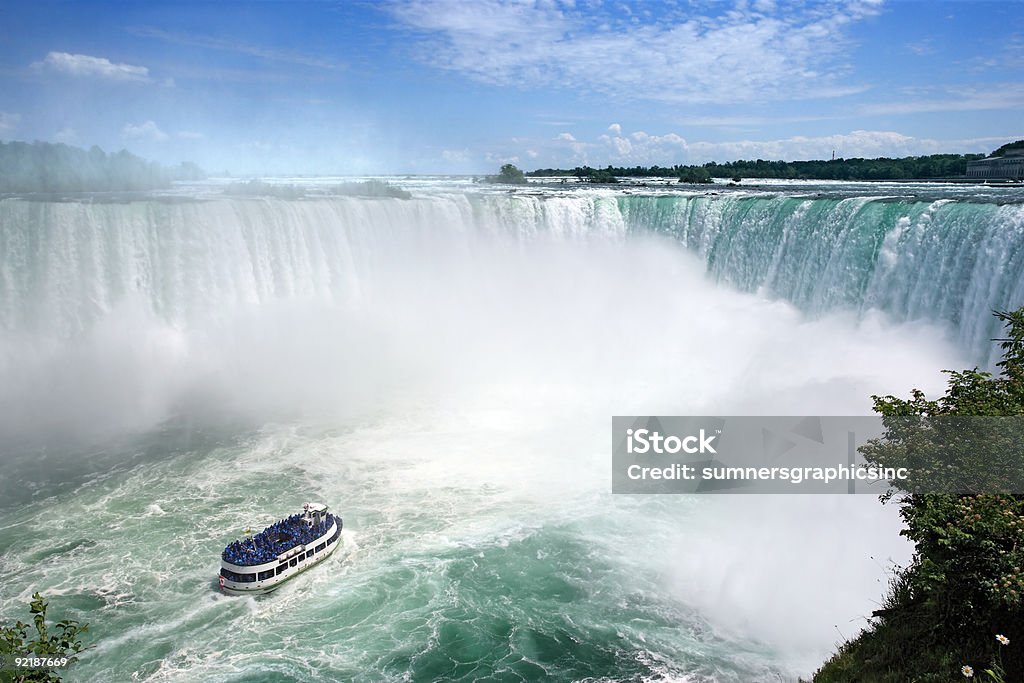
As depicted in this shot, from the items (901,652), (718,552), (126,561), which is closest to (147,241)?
(126,561)

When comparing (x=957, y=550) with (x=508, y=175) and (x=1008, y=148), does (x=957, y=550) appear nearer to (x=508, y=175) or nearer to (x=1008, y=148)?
(x=1008, y=148)

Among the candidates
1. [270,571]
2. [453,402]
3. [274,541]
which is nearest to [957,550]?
[270,571]

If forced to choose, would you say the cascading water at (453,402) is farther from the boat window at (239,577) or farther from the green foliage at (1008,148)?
the green foliage at (1008,148)

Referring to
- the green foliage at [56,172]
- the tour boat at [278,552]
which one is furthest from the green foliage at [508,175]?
the tour boat at [278,552]

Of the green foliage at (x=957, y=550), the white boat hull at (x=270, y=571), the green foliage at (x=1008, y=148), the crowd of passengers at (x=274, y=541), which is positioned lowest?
the white boat hull at (x=270, y=571)

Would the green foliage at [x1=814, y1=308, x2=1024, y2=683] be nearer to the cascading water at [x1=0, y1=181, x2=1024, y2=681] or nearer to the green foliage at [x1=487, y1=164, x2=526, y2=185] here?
the cascading water at [x1=0, y1=181, x2=1024, y2=681]

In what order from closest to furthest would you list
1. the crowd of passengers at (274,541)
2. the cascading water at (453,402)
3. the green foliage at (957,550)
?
the green foliage at (957,550) < the cascading water at (453,402) < the crowd of passengers at (274,541)

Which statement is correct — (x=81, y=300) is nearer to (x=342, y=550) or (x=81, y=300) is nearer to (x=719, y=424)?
(x=342, y=550)
